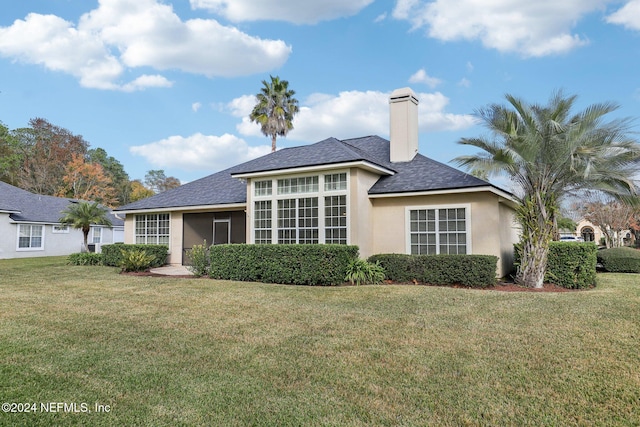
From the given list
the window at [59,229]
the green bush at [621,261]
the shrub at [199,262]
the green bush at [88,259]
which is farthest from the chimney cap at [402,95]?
the window at [59,229]

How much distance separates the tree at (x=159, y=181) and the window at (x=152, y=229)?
50312 millimetres

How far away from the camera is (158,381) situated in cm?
412

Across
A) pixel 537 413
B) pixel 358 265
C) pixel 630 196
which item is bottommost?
pixel 537 413

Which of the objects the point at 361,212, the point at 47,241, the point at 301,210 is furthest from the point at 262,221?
the point at 47,241

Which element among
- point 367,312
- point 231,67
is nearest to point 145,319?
point 367,312

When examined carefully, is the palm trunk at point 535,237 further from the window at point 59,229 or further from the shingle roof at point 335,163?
the window at point 59,229

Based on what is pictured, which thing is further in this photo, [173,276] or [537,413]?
[173,276]

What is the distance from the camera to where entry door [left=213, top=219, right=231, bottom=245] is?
17.4 metres

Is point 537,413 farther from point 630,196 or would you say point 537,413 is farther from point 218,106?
point 218,106

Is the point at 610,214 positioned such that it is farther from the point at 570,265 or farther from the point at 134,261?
the point at 134,261

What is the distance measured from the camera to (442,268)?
1109cm

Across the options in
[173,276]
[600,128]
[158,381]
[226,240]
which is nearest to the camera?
[158,381]

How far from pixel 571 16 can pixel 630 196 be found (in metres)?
5.75

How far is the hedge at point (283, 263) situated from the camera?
1104cm
